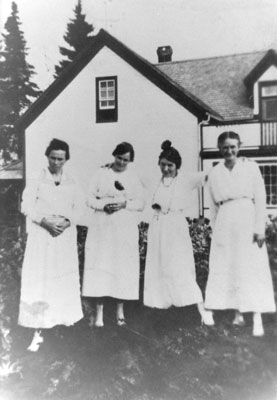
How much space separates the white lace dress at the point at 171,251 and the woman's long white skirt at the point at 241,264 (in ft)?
0.69

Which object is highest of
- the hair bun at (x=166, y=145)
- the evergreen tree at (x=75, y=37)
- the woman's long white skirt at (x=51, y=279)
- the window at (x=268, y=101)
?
the evergreen tree at (x=75, y=37)

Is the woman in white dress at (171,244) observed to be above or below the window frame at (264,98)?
below

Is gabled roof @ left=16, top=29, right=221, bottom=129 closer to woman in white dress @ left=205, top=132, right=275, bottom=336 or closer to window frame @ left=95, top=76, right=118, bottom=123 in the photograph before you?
window frame @ left=95, top=76, right=118, bottom=123

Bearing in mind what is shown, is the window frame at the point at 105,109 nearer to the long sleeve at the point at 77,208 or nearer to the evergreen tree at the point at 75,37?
the evergreen tree at the point at 75,37

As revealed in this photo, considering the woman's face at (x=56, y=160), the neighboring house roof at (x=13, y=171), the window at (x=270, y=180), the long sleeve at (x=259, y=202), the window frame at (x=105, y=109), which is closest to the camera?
the long sleeve at (x=259, y=202)

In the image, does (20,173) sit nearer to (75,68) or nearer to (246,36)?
(75,68)

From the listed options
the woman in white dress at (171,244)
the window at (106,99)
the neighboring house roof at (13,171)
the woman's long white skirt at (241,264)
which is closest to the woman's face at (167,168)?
the woman in white dress at (171,244)

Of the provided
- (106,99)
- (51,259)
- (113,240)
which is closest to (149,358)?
(113,240)

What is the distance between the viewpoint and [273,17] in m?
3.12

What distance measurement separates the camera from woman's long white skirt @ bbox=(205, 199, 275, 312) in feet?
9.43

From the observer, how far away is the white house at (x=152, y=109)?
301cm

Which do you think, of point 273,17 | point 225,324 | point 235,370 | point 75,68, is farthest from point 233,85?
point 235,370

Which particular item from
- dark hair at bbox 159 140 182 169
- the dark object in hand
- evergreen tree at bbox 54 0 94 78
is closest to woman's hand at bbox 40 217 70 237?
the dark object in hand

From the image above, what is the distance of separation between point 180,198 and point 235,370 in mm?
1280
